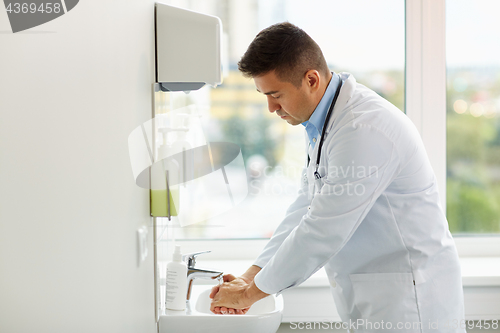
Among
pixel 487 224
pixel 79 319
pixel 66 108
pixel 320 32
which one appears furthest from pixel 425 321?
pixel 320 32

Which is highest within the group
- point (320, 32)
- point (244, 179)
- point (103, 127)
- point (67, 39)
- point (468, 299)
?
point (320, 32)

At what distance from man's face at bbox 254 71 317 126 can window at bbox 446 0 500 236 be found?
3.85 feet

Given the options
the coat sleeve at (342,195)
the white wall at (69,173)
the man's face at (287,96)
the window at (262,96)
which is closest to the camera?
the white wall at (69,173)

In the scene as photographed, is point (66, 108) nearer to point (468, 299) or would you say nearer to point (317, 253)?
point (317, 253)

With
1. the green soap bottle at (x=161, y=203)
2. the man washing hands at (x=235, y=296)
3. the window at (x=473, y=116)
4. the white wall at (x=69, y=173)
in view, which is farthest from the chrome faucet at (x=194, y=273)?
the window at (x=473, y=116)

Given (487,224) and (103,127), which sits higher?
(103,127)

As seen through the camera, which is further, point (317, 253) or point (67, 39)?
point (317, 253)

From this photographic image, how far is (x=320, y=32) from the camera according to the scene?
2.05m

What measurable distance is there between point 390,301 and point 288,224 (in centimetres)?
43

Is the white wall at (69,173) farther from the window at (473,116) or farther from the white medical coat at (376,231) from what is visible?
the window at (473,116)

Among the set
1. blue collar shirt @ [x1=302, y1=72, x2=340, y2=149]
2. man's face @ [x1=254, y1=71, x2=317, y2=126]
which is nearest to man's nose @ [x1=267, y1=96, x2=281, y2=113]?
man's face @ [x1=254, y1=71, x2=317, y2=126]

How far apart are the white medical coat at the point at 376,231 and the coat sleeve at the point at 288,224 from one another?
0.23m

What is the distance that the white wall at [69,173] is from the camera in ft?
1.43

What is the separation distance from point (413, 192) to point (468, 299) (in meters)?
0.93
